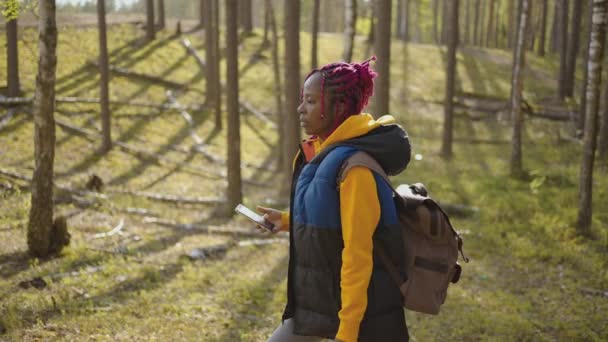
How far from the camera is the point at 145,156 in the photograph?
1831 centimetres

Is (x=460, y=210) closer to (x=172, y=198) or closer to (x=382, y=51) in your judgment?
(x=382, y=51)

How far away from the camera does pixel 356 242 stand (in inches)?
108

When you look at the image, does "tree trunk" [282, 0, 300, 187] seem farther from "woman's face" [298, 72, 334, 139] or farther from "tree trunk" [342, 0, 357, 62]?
"woman's face" [298, 72, 334, 139]

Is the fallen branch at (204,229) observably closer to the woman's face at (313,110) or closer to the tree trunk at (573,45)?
the woman's face at (313,110)

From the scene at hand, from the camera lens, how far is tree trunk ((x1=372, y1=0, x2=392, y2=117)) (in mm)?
12328

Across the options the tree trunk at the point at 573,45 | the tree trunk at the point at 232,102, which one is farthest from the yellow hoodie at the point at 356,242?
the tree trunk at the point at 573,45

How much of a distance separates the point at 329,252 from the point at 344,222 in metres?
0.24

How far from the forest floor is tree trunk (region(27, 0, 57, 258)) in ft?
1.46

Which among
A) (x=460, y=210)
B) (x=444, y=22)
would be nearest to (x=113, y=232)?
(x=460, y=210)

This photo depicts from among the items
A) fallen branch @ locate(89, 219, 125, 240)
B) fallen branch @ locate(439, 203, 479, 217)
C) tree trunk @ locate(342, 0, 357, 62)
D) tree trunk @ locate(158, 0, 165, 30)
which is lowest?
fallen branch @ locate(439, 203, 479, 217)

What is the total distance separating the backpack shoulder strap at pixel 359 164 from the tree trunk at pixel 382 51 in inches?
397

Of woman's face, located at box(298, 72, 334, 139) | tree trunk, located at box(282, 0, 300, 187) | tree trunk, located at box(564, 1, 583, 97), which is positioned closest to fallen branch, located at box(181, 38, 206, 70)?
tree trunk, located at box(282, 0, 300, 187)

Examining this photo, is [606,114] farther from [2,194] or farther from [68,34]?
[68,34]

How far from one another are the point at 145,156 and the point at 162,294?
10.9m
